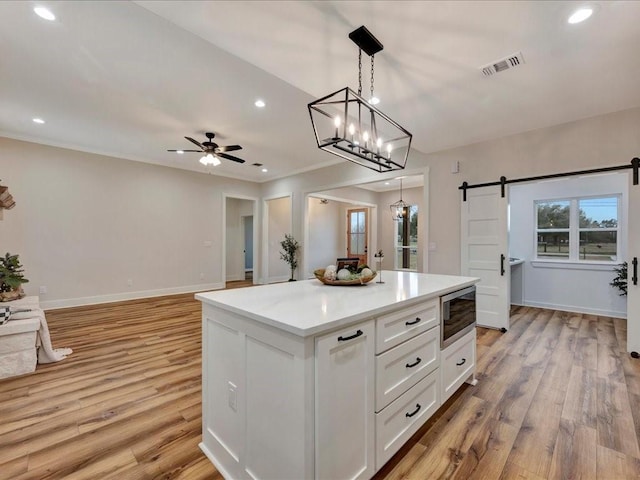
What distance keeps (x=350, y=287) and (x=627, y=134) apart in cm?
369

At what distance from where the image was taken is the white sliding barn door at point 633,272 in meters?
3.15

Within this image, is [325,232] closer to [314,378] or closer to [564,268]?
[564,268]

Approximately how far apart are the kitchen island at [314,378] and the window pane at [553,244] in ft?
16.7


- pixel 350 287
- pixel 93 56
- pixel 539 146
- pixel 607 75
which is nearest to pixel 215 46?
pixel 93 56

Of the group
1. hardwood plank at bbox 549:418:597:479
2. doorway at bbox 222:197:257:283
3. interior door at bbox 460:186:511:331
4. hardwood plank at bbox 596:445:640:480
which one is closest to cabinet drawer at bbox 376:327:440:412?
hardwood plank at bbox 549:418:597:479

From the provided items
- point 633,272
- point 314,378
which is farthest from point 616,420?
point 314,378

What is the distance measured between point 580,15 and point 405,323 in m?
2.31

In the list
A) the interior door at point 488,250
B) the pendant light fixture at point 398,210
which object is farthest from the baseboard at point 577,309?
the pendant light fixture at point 398,210

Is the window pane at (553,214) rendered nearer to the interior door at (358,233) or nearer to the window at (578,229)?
the window at (578,229)

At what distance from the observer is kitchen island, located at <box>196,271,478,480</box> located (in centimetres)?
117

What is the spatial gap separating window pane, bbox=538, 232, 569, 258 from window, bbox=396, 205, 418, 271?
324cm

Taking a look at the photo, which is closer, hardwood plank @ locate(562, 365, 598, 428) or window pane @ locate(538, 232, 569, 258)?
hardwood plank @ locate(562, 365, 598, 428)

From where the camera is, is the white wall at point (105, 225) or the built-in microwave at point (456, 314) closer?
the built-in microwave at point (456, 314)

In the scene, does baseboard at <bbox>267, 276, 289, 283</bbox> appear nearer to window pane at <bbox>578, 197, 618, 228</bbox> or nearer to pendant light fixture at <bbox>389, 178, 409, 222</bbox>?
pendant light fixture at <bbox>389, 178, 409, 222</bbox>
